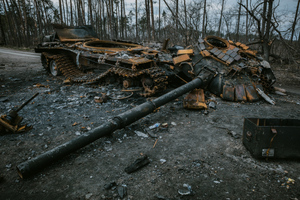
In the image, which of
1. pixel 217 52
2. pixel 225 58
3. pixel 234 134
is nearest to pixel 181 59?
pixel 217 52

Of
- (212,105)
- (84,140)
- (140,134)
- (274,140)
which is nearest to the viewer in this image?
(274,140)

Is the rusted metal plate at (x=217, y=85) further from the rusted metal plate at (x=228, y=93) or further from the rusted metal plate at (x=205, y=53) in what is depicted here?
the rusted metal plate at (x=205, y=53)

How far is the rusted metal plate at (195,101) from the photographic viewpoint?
16.3 ft

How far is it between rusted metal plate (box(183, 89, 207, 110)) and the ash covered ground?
175 millimetres

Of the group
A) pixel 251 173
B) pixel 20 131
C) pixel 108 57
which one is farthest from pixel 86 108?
pixel 251 173

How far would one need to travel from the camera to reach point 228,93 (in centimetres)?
574

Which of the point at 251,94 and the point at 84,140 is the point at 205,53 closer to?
the point at 251,94

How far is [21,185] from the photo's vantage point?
7.88 feet

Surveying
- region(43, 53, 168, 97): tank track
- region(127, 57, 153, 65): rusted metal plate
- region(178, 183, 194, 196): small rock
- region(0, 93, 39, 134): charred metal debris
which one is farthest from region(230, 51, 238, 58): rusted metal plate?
region(0, 93, 39, 134): charred metal debris

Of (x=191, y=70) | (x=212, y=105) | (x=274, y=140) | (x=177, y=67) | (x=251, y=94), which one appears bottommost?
(x=212, y=105)

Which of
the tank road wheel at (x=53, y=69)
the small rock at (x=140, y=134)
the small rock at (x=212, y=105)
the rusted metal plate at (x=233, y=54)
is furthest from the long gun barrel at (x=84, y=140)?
the tank road wheel at (x=53, y=69)

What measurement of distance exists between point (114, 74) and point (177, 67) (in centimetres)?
244

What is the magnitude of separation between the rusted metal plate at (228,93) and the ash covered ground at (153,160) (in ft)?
1.73

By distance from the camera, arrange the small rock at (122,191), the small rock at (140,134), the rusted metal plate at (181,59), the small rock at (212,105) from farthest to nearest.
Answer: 1. the rusted metal plate at (181,59)
2. the small rock at (212,105)
3. the small rock at (140,134)
4. the small rock at (122,191)
